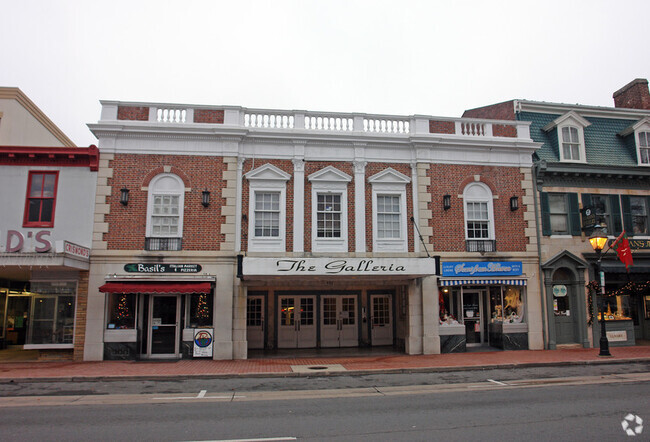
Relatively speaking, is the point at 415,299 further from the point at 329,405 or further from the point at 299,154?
the point at 329,405

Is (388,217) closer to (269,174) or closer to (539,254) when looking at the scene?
(269,174)

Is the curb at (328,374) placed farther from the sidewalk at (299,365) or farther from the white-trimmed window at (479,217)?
the white-trimmed window at (479,217)

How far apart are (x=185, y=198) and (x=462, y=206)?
10406mm

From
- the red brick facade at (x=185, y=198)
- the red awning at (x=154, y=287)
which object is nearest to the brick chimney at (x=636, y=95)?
the red brick facade at (x=185, y=198)

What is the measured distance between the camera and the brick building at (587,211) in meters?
18.4

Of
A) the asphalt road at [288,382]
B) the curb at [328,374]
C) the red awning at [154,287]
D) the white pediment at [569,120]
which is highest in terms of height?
the white pediment at [569,120]

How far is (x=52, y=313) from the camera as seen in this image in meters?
15.9

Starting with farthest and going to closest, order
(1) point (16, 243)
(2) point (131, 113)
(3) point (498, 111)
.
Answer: (3) point (498, 111) → (2) point (131, 113) → (1) point (16, 243)

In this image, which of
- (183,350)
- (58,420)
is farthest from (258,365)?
(58,420)

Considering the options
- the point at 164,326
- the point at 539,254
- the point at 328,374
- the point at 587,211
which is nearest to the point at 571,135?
the point at 587,211

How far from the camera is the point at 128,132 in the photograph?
16.8m

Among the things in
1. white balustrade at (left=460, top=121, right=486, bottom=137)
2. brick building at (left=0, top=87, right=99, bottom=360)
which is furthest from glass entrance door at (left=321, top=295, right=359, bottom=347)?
brick building at (left=0, top=87, right=99, bottom=360)

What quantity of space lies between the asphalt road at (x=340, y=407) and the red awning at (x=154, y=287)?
3.46m

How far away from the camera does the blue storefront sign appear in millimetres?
17578
